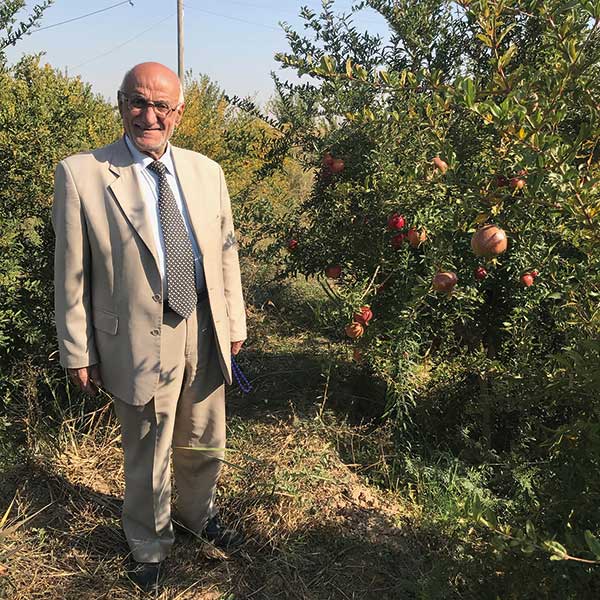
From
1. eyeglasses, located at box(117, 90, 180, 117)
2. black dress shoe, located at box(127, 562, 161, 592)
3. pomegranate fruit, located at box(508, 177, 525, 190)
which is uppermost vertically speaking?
eyeglasses, located at box(117, 90, 180, 117)

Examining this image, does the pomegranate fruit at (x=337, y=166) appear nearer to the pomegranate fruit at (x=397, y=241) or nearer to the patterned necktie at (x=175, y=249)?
the pomegranate fruit at (x=397, y=241)

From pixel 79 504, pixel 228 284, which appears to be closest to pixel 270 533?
pixel 79 504

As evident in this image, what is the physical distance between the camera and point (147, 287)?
2.09 metres

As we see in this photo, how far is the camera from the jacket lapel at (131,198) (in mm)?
2053

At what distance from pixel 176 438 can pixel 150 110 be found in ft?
4.30

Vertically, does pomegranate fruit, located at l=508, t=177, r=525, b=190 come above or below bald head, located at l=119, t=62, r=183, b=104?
below

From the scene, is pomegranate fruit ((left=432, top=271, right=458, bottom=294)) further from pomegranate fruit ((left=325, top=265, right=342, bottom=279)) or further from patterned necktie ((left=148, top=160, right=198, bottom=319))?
patterned necktie ((left=148, top=160, right=198, bottom=319))

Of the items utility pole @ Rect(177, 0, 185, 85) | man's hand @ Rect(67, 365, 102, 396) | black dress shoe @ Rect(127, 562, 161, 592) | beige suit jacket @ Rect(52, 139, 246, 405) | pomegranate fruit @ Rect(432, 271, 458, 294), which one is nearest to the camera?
beige suit jacket @ Rect(52, 139, 246, 405)

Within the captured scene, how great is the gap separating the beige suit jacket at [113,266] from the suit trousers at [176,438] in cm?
9

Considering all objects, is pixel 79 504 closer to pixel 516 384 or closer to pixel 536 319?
pixel 516 384

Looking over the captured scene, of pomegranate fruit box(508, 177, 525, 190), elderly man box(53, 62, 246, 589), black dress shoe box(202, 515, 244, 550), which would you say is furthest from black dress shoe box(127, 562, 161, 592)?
pomegranate fruit box(508, 177, 525, 190)

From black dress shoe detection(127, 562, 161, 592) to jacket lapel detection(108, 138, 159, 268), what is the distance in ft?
4.06

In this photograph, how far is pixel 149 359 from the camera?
7.02 feet

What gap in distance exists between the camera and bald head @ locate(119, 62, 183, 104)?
6.70 feet
